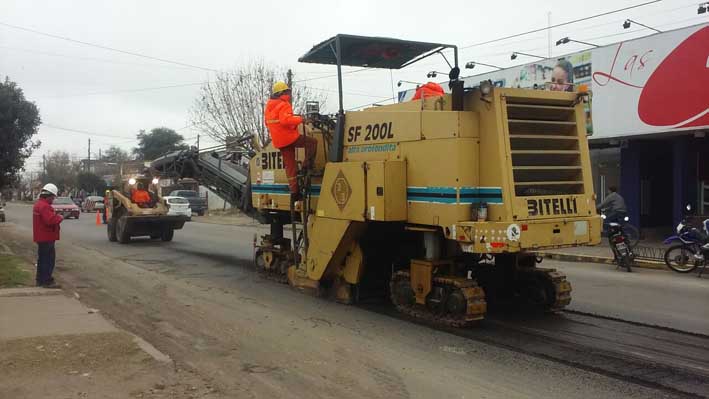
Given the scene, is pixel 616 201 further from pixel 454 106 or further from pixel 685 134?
pixel 454 106

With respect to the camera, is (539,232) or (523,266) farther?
(523,266)

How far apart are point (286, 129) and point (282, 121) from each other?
13 centimetres

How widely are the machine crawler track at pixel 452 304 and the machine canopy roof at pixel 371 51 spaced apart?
333 cm

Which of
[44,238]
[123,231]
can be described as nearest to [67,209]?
[123,231]

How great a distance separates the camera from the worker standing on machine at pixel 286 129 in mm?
8711

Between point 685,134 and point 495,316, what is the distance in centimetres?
1092

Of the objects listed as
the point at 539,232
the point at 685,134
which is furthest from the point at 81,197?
→ the point at 539,232

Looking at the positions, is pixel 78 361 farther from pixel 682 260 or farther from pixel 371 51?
Result: pixel 682 260

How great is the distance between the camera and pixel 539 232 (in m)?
6.67

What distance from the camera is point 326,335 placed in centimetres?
687

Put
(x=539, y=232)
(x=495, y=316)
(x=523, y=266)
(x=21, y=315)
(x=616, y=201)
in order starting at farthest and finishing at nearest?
(x=616, y=201), (x=523, y=266), (x=495, y=316), (x=21, y=315), (x=539, y=232)

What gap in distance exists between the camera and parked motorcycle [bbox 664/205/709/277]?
11633mm

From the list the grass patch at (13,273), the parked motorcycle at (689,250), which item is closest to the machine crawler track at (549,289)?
the parked motorcycle at (689,250)

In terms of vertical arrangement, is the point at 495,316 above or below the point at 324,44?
below
